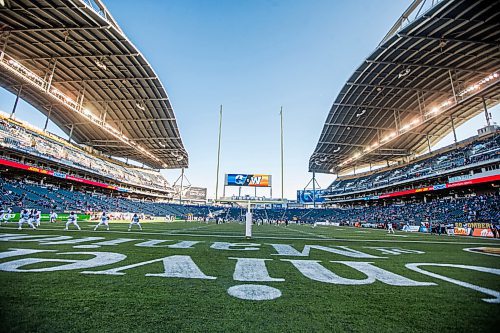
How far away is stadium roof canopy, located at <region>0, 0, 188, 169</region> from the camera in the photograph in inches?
907

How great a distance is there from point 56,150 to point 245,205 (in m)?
31.3

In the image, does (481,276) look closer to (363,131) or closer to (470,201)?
(470,201)

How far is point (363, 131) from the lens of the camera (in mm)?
47094

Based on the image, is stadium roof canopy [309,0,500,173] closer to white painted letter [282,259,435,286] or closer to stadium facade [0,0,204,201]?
white painted letter [282,259,435,286]

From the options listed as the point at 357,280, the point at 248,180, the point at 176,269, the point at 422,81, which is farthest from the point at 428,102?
Answer: the point at 176,269

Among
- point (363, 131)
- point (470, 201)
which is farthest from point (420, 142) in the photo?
point (470, 201)

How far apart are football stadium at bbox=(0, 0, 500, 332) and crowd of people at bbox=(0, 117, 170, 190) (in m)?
0.32

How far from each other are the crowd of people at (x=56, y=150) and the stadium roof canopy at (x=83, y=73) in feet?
14.6

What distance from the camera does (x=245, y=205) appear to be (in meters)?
27.6

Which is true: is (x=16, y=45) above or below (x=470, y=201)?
above

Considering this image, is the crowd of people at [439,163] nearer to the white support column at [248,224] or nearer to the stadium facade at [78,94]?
the white support column at [248,224]

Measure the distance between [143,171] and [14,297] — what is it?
68513 mm

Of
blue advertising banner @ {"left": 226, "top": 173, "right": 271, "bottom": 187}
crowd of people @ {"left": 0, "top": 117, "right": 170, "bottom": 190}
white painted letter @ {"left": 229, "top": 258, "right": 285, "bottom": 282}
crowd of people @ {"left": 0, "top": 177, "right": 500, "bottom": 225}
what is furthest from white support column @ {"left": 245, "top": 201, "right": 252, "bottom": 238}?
crowd of people @ {"left": 0, "top": 117, "right": 170, "bottom": 190}

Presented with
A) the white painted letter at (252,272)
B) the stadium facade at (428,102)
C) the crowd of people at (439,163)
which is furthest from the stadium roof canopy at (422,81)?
the white painted letter at (252,272)
